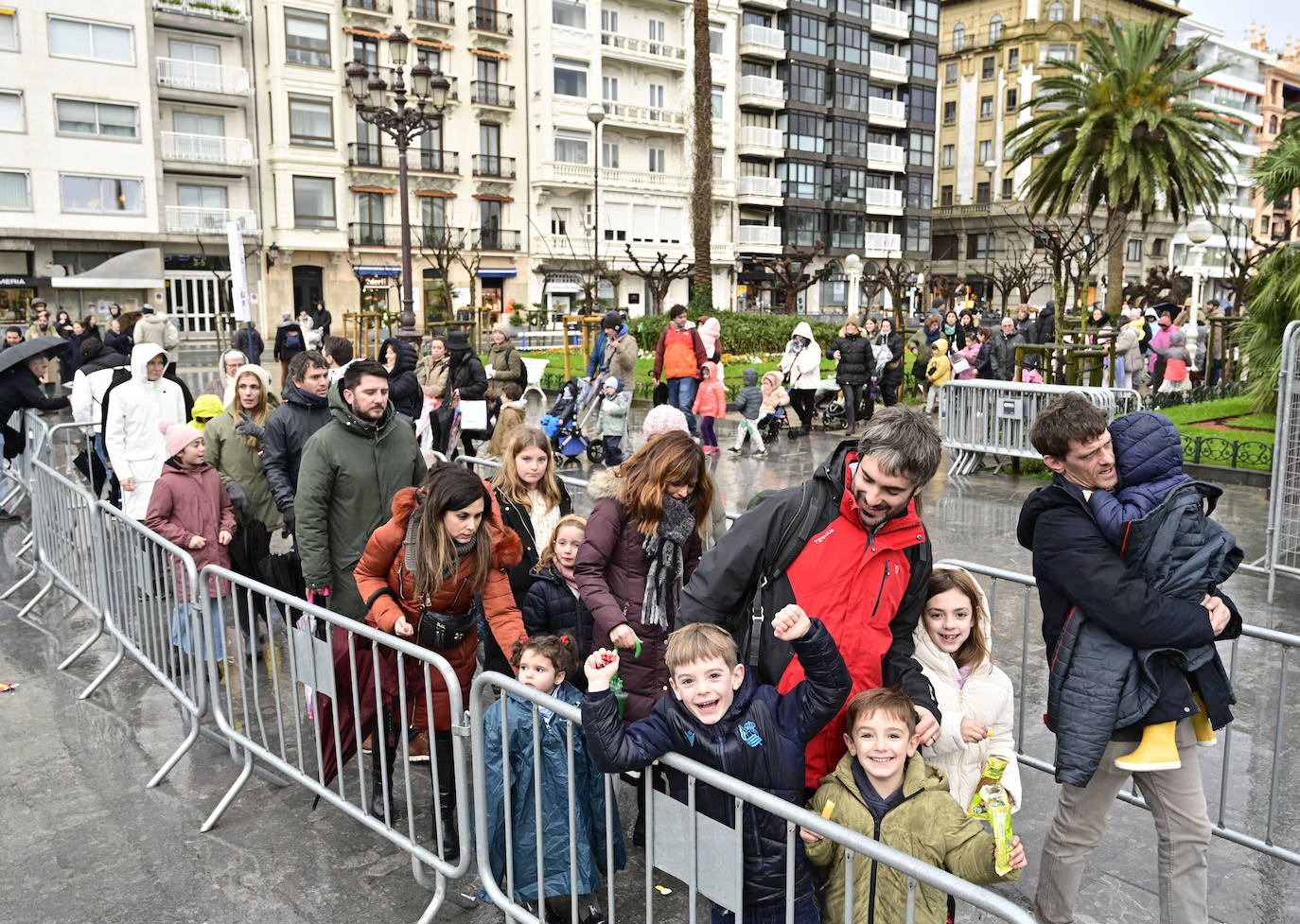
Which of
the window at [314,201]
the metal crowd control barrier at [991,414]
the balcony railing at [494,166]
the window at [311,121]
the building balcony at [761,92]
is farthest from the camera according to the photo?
the building balcony at [761,92]

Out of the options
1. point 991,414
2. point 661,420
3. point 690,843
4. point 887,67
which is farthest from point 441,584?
point 887,67

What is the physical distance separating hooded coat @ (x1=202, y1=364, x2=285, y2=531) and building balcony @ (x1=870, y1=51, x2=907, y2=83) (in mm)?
60442

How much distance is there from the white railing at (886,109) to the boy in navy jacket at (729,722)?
6243 cm

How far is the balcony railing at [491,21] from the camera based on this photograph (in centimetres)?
4662

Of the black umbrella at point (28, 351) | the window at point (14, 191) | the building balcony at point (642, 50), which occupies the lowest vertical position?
the black umbrella at point (28, 351)

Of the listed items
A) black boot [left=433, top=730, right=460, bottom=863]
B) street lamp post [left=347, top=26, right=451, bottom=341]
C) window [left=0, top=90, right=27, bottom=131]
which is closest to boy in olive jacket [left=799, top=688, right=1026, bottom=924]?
black boot [left=433, top=730, right=460, bottom=863]

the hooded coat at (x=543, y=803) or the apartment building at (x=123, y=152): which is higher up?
the apartment building at (x=123, y=152)

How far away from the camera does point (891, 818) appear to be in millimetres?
2949

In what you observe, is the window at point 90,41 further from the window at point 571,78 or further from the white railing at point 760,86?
the white railing at point 760,86

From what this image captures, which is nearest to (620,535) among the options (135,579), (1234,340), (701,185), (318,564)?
(318,564)

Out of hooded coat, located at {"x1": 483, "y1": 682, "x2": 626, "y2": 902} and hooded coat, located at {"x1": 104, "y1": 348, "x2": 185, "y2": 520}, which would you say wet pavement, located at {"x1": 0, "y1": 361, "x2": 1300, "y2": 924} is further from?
hooded coat, located at {"x1": 104, "y1": 348, "x2": 185, "y2": 520}

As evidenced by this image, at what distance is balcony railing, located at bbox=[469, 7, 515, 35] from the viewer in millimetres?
46625

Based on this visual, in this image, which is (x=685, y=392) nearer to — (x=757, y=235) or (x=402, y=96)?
(x=402, y=96)

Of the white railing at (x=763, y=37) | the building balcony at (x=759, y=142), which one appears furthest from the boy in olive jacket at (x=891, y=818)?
the white railing at (x=763, y=37)
